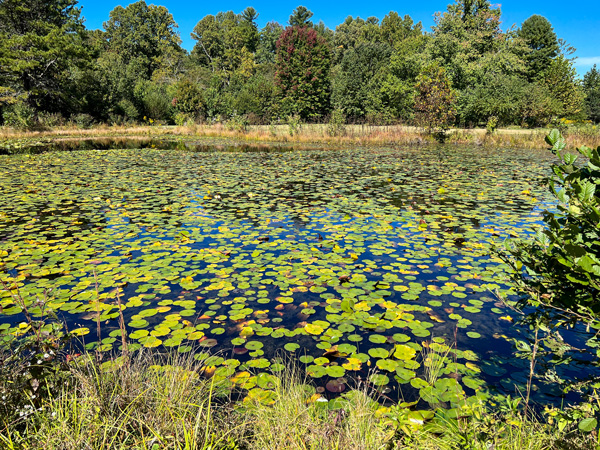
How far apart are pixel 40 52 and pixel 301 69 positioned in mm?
23244

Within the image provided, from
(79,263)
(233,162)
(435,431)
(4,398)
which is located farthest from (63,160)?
(435,431)

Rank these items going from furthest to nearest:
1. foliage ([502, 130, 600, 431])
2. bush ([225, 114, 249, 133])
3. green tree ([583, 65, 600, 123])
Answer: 1. green tree ([583, 65, 600, 123])
2. bush ([225, 114, 249, 133])
3. foliage ([502, 130, 600, 431])

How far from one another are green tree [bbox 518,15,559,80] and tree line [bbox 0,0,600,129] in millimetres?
141

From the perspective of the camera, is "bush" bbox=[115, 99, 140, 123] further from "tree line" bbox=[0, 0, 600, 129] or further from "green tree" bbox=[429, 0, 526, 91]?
"green tree" bbox=[429, 0, 526, 91]

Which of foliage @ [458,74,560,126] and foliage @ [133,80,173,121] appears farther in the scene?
foliage @ [133,80,173,121]

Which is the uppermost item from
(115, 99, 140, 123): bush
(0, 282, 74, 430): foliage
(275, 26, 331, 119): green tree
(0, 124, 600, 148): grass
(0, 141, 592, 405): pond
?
(275, 26, 331, 119): green tree

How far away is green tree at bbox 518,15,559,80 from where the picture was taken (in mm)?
43750

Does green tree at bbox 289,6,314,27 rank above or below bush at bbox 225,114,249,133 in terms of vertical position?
above

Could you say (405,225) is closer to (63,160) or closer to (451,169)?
(451,169)

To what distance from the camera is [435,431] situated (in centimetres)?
204

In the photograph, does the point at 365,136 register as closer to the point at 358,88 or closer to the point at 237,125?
the point at 237,125

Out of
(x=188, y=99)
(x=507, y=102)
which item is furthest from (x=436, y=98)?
(x=188, y=99)

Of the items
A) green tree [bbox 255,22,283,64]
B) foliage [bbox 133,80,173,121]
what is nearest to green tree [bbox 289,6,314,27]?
green tree [bbox 255,22,283,64]

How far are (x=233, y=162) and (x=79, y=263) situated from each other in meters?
9.94
